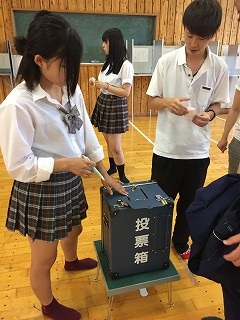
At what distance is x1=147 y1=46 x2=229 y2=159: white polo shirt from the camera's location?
1.38m

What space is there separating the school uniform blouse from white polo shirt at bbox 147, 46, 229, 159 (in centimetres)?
60

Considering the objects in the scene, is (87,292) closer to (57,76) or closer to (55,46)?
(57,76)

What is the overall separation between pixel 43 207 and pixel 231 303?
A: 0.84m

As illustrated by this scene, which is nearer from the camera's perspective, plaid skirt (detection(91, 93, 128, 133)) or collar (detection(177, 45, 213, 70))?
collar (detection(177, 45, 213, 70))

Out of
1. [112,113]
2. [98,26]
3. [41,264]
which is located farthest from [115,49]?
[98,26]

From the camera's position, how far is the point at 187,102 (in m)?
1.41

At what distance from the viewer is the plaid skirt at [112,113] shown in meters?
2.65

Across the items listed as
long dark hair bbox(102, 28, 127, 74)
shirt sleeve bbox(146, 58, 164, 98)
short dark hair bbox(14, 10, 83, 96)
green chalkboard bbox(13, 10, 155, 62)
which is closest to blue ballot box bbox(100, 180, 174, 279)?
shirt sleeve bbox(146, 58, 164, 98)

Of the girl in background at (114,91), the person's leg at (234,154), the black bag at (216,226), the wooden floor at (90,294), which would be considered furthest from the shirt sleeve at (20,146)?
the girl in background at (114,91)

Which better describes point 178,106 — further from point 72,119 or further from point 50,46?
point 50,46

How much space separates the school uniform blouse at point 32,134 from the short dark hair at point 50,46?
0.06m

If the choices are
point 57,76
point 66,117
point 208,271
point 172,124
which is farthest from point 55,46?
point 208,271

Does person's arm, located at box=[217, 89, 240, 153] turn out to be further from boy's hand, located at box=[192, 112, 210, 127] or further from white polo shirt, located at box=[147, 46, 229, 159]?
boy's hand, located at box=[192, 112, 210, 127]

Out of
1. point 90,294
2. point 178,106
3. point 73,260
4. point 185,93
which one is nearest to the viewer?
point 178,106
